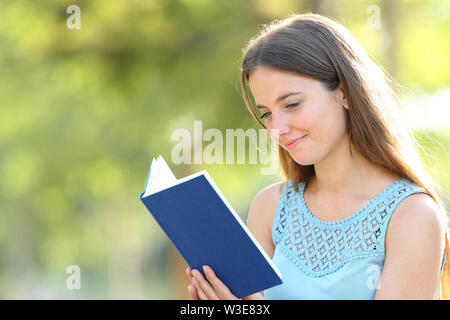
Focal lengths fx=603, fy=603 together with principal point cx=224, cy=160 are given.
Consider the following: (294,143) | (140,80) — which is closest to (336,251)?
(294,143)

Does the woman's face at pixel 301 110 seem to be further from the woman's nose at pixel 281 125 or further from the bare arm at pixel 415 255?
the bare arm at pixel 415 255

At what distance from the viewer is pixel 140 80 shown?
6414mm

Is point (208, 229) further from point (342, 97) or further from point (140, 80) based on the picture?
point (140, 80)

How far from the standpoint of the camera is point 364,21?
20.1 ft

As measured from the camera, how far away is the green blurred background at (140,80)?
236 inches

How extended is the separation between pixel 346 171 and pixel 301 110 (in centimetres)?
36

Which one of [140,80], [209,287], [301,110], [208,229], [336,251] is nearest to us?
[208,229]

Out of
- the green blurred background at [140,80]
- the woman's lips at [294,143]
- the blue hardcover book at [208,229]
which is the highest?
the green blurred background at [140,80]

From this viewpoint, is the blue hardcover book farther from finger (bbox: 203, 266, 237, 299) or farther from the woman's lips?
the woman's lips

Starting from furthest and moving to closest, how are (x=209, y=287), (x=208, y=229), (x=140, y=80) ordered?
(x=140, y=80), (x=209, y=287), (x=208, y=229)

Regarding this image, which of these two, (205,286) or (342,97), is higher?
(342,97)

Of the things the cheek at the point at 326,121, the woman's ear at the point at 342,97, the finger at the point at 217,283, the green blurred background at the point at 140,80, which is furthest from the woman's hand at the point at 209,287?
the green blurred background at the point at 140,80

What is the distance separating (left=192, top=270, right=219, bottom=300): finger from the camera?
6.86 ft
